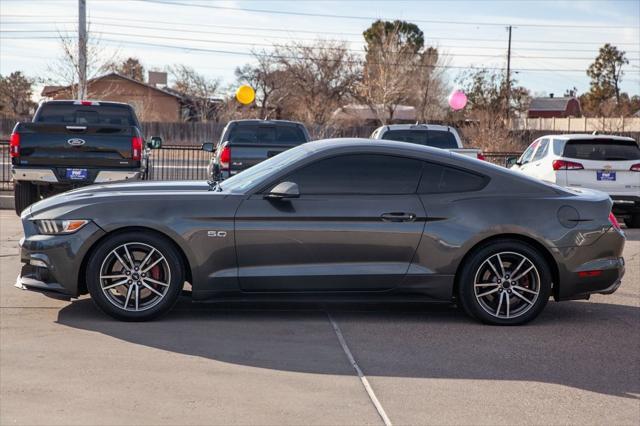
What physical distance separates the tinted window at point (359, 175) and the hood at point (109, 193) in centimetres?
94

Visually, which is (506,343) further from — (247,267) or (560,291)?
(247,267)

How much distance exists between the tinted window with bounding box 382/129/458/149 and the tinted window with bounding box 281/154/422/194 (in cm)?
943

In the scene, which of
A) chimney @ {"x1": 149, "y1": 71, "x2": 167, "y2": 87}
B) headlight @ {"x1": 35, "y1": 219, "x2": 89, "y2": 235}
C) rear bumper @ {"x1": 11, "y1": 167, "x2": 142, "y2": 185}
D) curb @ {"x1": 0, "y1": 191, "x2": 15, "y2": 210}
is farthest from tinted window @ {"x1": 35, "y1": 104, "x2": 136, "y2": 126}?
chimney @ {"x1": 149, "y1": 71, "x2": 167, "y2": 87}

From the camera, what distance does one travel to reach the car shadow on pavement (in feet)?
20.2

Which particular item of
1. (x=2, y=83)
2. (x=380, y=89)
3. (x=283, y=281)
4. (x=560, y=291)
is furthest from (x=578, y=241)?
(x=2, y=83)

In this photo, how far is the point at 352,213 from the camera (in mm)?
7285

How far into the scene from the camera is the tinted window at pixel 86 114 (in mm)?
14828

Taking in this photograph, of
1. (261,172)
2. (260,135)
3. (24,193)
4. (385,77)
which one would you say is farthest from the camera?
(385,77)

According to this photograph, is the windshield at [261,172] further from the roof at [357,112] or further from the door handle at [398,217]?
the roof at [357,112]

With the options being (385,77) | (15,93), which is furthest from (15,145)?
(15,93)

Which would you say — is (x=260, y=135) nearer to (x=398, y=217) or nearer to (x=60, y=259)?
(x=398, y=217)

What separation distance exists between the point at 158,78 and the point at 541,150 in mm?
58387

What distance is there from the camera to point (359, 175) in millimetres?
7418

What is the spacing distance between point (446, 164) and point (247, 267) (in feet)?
6.16
